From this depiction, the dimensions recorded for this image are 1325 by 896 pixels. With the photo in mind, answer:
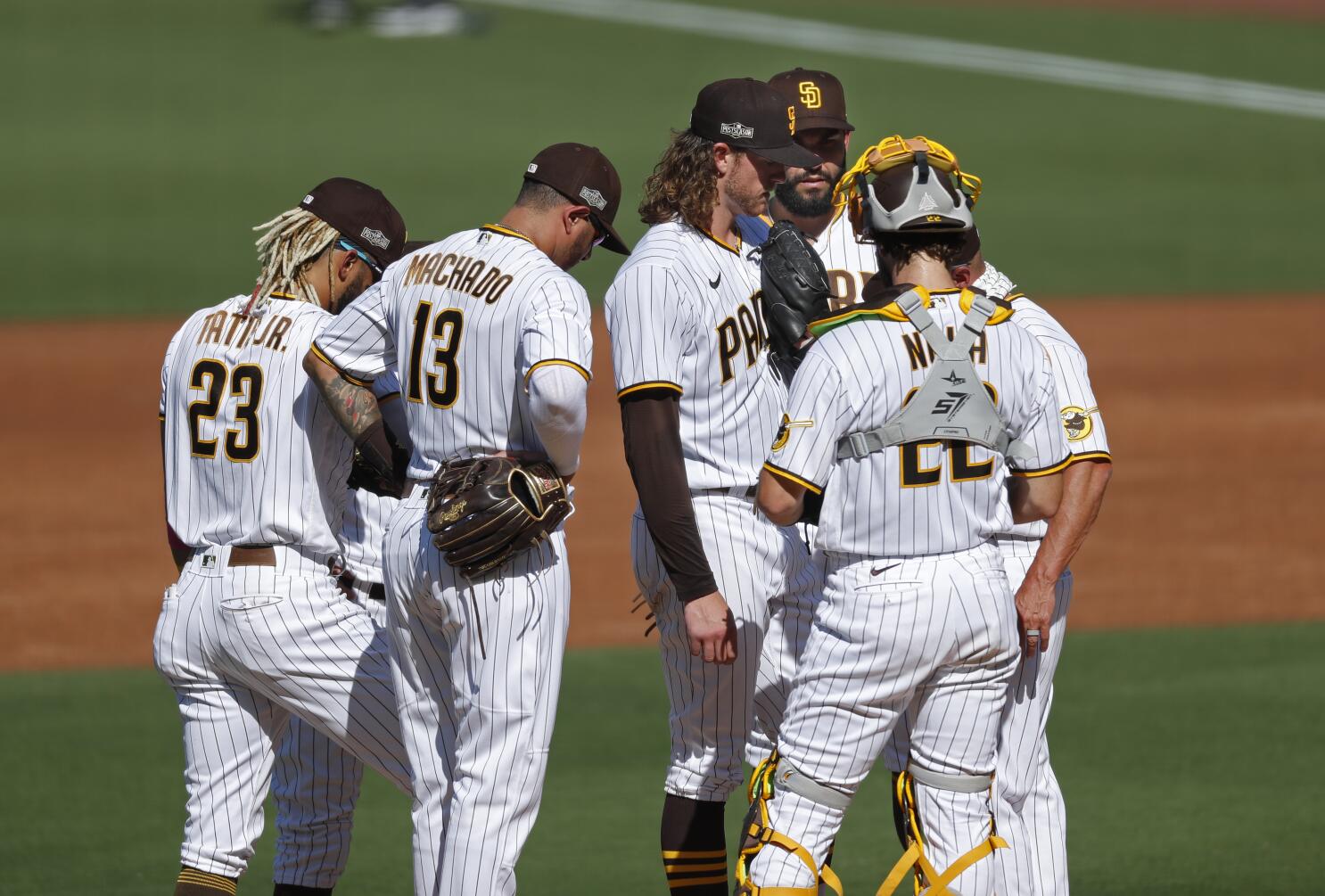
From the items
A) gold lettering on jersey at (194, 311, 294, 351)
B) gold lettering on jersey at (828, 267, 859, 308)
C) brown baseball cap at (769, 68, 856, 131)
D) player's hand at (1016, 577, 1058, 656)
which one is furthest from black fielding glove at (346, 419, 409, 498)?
brown baseball cap at (769, 68, 856, 131)

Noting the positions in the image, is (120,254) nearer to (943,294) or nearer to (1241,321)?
(1241,321)

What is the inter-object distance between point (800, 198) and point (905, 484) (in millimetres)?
1910

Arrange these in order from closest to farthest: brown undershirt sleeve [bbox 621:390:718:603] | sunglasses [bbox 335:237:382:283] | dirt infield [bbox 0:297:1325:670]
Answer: brown undershirt sleeve [bbox 621:390:718:603]
sunglasses [bbox 335:237:382:283]
dirt infield [bbox 0:297:1325:670]

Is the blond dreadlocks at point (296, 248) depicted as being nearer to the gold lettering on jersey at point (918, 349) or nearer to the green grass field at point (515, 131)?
the gold lettering on jersey at point (918, 349)

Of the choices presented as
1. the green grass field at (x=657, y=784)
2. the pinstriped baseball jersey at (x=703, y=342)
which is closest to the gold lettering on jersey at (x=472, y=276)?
the pinstriped baseball jersey at (x=703, y=342)

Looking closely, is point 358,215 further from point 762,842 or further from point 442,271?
point 762,842

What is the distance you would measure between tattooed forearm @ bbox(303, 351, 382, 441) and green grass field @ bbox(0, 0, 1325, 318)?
49.9ft

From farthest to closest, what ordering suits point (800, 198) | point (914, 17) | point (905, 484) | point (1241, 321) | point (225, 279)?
point (914, 17) < point (225, 279) < point (1241, 321) < point (800, 198) < point (905, 484)

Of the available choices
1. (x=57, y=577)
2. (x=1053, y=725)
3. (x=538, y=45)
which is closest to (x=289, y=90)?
(x=538, y=45)

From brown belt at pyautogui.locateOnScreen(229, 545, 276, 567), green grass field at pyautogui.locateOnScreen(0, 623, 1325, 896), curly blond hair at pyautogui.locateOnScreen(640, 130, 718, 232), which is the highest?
curly blond hair at pyautogui.locateOnScreen(640, 130, 718, 232)

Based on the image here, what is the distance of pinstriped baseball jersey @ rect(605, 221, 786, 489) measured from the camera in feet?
15.2

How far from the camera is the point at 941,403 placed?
13.4 ft

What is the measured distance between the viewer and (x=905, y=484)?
4.08m

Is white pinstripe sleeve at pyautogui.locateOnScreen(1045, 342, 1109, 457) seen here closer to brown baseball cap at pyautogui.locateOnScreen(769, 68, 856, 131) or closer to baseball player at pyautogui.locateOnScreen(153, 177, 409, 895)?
brown baseball cap at pyautogui.locateOnScreen(769, 68, 856, 131)
